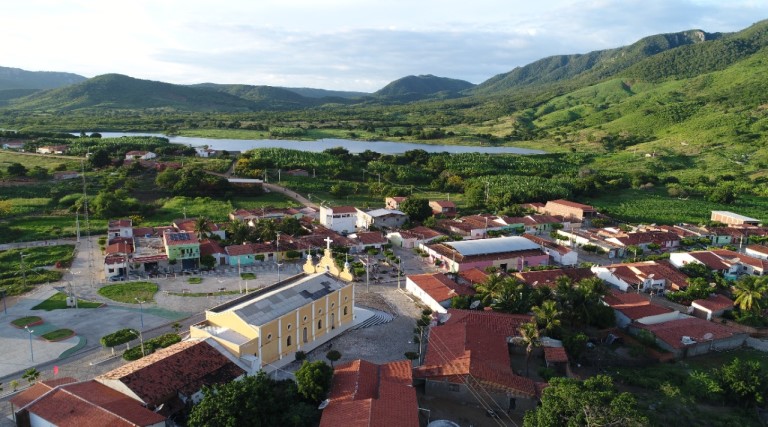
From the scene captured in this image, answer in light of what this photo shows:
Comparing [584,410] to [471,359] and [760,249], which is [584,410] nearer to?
[471,359]

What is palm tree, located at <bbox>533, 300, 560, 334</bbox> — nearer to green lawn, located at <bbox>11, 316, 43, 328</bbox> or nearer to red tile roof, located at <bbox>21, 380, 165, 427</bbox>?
red tile roof, located at <bbox>21, 380, 165, 427</bbox>

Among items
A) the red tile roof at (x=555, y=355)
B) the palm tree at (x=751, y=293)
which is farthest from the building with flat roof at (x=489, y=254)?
the red tile roof at (x=555, y=355)

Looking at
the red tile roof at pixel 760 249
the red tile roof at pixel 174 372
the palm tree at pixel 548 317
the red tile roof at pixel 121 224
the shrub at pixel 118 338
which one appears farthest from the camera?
the red tile roof at pixel 121 224

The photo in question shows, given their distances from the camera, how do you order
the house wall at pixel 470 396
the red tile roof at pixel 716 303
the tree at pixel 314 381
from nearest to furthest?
the tree at pixel 314 381, the house wall at pixel 470 396, the red tile roof at pixel 716 303

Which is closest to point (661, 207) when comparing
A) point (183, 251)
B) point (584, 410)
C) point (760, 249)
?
point (760, 249)

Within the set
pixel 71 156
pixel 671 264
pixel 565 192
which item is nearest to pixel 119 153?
pixel 71 156

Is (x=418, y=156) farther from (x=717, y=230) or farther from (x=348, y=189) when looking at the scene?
(x=717, y=230)

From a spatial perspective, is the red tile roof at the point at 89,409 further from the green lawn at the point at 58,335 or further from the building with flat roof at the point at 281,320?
the green lawn at the point at 58,335
